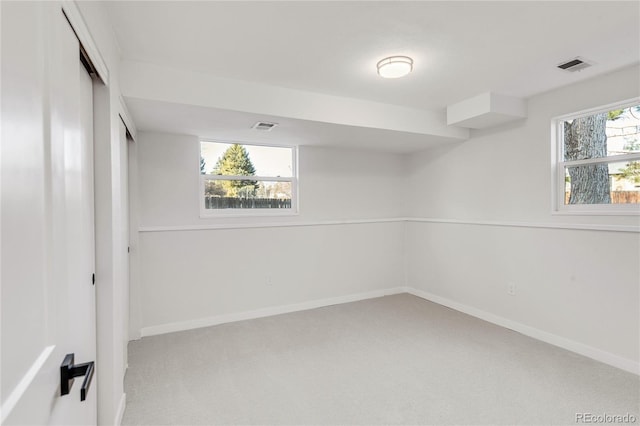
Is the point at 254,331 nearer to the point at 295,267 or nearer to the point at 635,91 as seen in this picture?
the point at 295,267

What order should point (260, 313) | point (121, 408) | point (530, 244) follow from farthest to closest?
point (260, 313) < point (530, 244) < point (121, 408)

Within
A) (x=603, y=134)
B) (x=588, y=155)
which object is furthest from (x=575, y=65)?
(x=588, y=155)

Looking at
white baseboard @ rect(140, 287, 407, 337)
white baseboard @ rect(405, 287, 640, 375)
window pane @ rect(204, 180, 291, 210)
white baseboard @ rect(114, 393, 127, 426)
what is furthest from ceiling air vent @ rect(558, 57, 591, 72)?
white baseboard @ rect(114, 393, 127, 426)

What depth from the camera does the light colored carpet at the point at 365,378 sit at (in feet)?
6.98

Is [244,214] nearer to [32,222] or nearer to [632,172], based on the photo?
[32,222]

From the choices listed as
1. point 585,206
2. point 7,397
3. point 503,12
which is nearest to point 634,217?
point 585,206

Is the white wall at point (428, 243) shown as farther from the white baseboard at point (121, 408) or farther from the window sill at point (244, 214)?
the white baseboard at point (121, 408)

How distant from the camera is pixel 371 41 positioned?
2.20 metres

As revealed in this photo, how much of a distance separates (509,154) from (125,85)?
3830mm

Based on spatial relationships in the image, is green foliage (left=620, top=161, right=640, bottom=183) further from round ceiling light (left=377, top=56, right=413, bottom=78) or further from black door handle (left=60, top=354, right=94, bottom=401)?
black door handle (left=60, top=354, right=94, bottom=401)

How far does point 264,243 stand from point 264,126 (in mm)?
1531

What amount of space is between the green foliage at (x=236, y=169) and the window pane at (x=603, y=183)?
11.5 ft

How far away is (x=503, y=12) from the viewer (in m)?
1.91

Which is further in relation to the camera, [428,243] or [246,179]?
[428,243]
